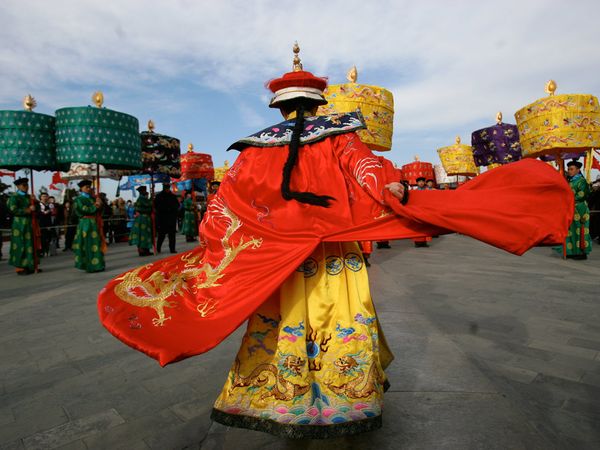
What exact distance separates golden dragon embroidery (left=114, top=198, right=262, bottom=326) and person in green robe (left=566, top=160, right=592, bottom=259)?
7494mm

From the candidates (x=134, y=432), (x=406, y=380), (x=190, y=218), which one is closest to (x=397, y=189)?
(x=406, y=380)

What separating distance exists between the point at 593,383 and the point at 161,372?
2778 mm

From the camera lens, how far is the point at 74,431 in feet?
7.09

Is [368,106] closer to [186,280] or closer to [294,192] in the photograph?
[294,192]

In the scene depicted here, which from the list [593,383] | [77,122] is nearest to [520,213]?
[593,383]

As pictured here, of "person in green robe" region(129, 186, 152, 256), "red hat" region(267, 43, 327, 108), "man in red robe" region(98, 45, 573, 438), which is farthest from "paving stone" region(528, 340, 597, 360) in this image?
"person in green robe" region(129, 186, 152, 256)

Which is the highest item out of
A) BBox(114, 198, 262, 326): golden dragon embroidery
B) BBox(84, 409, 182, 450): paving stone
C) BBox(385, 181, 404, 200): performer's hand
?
BBox(385, 181, 404, 200): performer's hand

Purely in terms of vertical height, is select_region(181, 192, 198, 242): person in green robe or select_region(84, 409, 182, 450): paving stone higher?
select_region(181, 192, 198, 242): person in green robe

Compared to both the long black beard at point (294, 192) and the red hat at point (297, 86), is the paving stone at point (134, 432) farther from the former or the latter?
the red hat at point (297, 86)

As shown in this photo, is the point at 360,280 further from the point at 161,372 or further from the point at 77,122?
the point at 77,122

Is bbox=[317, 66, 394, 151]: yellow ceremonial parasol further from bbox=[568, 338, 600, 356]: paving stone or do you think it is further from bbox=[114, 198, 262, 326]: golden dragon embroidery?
bbox=[114, 198, 262, 326]: golden dragon embroidery

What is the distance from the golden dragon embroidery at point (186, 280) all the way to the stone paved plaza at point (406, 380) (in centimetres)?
75

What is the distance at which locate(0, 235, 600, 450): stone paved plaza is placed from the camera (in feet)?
6.62

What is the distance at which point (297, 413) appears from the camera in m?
1.65
